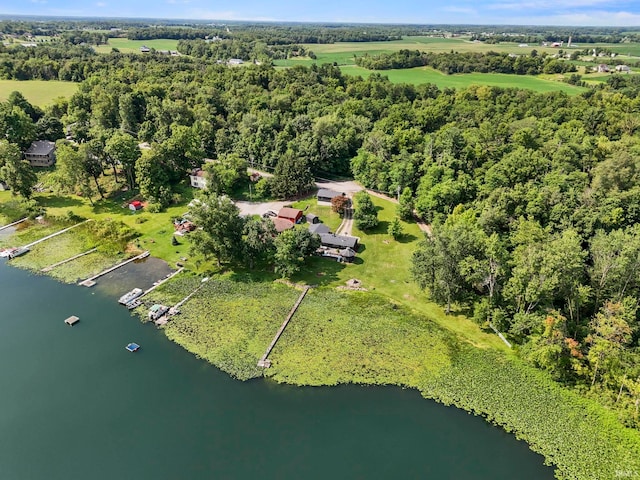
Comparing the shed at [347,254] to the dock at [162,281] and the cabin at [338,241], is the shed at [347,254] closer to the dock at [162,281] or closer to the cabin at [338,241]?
the cabin at [338,241]

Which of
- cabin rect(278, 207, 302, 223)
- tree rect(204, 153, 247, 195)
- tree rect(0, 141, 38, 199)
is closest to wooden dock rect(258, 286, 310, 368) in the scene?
cabin rect(278, 207, 302, 223)

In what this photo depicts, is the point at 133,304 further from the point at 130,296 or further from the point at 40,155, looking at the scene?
the point at 40,155

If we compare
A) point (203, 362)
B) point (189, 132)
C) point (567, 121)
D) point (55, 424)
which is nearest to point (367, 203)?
point (203, 362)

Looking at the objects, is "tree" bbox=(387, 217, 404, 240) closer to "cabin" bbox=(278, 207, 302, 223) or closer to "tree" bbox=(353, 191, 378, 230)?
"tree" bbox=(353, 191, 378, 230)

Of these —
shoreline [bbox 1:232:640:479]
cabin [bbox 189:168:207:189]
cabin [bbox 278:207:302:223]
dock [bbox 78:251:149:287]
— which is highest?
cabin [bbox 189:168:207:189]

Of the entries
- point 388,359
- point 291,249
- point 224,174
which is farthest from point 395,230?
point 224,174

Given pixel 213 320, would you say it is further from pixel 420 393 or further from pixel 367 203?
pixel 367 203
